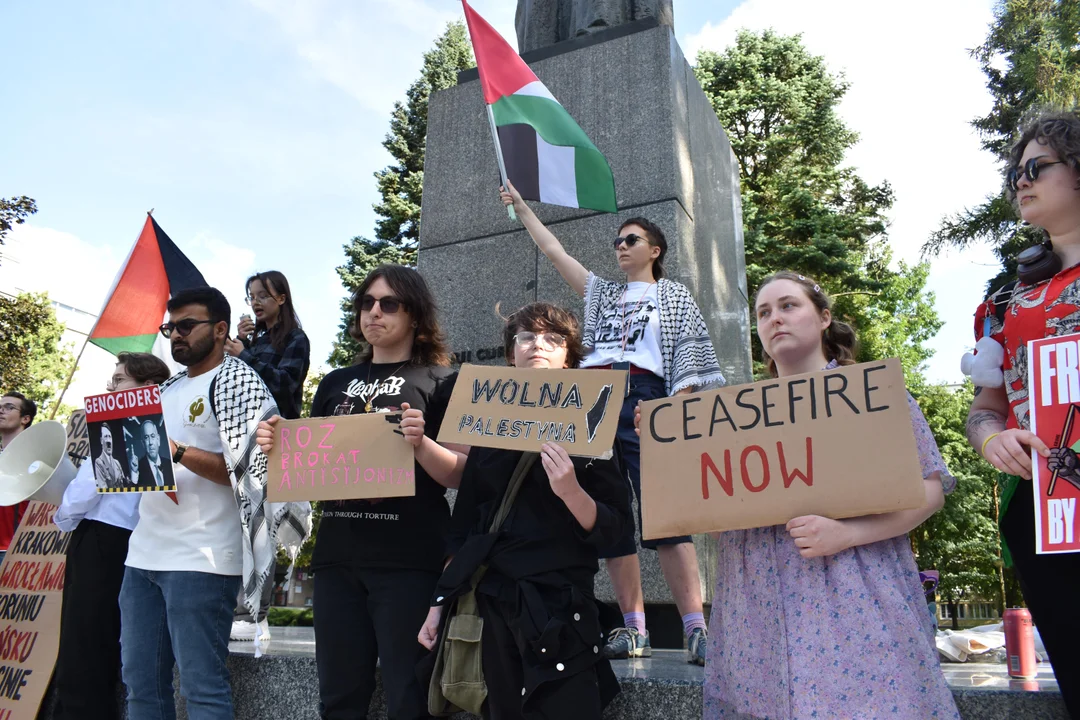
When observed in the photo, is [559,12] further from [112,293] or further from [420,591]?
[420,591]

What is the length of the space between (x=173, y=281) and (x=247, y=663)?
2707 millimetres

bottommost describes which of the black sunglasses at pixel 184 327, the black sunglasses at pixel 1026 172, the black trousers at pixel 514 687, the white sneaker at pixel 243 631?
the white sneaker at pixel 243 631

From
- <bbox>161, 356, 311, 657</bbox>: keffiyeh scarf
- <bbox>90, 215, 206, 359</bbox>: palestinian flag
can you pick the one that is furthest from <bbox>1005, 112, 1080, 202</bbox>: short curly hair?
<bbox>90, 215, 206, 359</bbox>: palestinian flag

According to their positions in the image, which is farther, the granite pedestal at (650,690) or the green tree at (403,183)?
the green tree at (403,183)

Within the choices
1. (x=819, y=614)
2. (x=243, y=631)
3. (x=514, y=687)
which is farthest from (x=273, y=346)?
(x=819, y=614)

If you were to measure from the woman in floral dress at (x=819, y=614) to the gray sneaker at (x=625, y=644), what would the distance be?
97cm

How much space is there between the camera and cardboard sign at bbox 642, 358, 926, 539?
2289 millimetres

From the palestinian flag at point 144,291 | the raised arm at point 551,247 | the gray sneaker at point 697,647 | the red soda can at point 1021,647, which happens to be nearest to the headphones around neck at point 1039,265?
the red soda can at point 1021,647

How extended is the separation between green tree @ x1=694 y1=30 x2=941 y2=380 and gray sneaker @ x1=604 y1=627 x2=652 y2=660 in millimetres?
19803

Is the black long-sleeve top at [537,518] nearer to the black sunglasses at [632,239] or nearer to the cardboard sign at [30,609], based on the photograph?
the black sunglasses at [632,239]

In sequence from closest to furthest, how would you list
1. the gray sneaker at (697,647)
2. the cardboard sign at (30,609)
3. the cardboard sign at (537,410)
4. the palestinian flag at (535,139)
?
the cardboard sign at (537,410) → the gray sneaker at (697,647) → the cardboard sign at (30,609) → the palestinian flag at (535,139)

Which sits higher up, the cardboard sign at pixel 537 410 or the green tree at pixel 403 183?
the green tree at pixel 403 183

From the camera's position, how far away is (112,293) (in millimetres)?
5316

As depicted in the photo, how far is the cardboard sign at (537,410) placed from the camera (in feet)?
9.01
